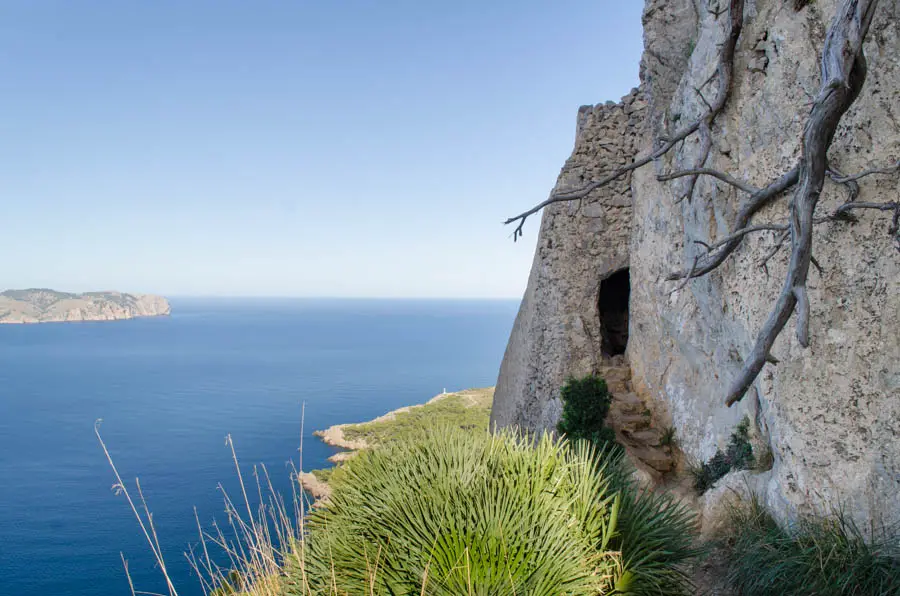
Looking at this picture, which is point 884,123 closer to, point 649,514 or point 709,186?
point 709,186

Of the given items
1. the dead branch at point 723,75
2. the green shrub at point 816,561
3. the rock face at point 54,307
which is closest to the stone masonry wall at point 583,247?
the dead branch at point 723,75

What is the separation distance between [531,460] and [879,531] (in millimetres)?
2386

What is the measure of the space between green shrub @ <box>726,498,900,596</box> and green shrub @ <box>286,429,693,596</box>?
638mm

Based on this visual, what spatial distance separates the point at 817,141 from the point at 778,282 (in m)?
1.30

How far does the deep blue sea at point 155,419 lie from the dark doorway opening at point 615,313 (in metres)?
8.77

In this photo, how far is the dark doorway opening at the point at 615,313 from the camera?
11.5 metres

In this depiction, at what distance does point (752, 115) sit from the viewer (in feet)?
16.7

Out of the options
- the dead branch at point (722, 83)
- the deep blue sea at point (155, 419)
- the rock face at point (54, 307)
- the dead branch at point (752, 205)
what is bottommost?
the deep blue sea at point (155, 419)

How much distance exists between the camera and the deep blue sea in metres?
28.0

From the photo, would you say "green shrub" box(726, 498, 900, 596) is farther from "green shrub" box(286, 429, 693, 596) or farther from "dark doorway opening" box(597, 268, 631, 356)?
"dark doorway opening" box(597, 268, 631, 356)

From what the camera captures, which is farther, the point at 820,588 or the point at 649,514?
the point at 649,514

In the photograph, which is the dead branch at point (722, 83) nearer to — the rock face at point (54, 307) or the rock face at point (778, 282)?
the rock face at point (778, 282)

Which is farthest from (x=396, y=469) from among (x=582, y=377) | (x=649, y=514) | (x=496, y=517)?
(x=582, y=377)

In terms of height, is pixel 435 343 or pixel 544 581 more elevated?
pixel 544 581
